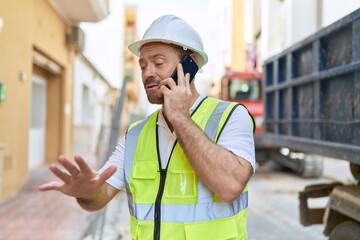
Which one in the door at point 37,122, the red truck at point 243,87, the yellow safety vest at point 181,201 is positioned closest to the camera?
the yellow safety vest at point 181,201

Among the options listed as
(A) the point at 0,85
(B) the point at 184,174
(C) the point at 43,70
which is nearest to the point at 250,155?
(B) the point at 184,174

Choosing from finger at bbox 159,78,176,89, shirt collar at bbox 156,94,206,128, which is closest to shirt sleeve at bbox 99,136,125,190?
shirt collar at bbox 156,94,206,128

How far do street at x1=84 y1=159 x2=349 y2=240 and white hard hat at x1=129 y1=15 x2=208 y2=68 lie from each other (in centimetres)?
383

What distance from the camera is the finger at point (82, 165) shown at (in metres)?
1.63

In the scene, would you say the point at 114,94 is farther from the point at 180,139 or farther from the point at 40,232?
the point at 180,139

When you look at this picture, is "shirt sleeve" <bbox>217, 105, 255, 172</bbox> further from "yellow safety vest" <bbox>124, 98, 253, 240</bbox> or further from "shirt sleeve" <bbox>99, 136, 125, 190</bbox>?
"shirt sleeve" <bbox>99, 136, 125, 190</bbox>

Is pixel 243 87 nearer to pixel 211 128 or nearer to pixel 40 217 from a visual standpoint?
pixel 40 217

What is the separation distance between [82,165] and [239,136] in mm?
607

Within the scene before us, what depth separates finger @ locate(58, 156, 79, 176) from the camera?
1.61 metres

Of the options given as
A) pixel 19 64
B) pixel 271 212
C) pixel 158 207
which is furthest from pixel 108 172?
pixel 19 64

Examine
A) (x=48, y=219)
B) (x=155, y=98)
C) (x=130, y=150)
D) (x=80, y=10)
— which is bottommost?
(x=48, y=219)

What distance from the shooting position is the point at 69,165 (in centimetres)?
166

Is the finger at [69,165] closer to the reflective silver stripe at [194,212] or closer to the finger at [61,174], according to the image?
the finger at [61,174]

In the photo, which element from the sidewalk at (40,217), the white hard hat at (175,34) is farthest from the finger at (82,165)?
the sidewalk at (40,217)
